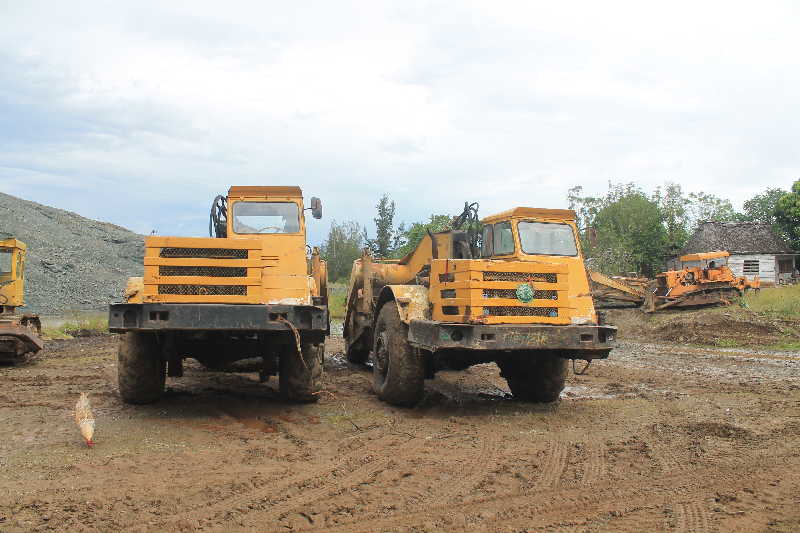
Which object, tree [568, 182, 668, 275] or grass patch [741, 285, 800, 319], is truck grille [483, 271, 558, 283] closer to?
grass patch [741, 285, 800, 319]

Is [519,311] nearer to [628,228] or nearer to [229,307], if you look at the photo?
[229,307]

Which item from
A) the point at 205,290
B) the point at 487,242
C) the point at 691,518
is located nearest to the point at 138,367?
the point at 205,290

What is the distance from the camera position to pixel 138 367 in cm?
831

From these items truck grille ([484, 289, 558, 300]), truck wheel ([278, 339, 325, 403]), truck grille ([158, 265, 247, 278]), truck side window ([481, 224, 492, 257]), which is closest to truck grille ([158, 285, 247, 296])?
truck grille ([158, 265, 247, 278])

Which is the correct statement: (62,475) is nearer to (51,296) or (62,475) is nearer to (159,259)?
(159,259)

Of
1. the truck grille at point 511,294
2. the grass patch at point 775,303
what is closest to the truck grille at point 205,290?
the truck grille at point 511,294

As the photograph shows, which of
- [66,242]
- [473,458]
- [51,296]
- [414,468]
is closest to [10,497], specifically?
[414,468]

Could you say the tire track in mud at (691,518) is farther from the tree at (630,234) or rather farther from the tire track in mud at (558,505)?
the tree at (630,234)

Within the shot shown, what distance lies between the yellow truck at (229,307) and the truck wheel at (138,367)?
1cm

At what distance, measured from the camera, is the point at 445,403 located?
Result: 30.9ft

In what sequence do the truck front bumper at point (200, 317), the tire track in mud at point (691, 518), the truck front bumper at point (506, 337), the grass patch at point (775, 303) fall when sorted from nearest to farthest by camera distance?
1. the tire track in mud at point (691, 518)
2. the truck front bumper at point (200, 317)
3. the truck front bumper at point (506, 337)
4. the grass patch at point (775, 303)

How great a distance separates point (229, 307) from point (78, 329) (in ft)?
56.4

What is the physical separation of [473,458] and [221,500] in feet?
7.70

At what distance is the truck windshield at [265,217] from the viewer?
31.2 feet
